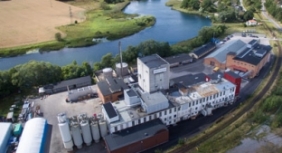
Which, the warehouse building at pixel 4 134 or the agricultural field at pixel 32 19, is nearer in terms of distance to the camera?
the warehouse building at pixel 4 134

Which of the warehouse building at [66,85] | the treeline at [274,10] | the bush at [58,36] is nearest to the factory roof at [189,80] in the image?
the warehouse building at [66,85]

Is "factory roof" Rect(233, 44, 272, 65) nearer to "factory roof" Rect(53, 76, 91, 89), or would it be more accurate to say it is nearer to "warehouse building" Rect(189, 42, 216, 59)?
"warehouse building" Rect(189, 42, 216, 59)

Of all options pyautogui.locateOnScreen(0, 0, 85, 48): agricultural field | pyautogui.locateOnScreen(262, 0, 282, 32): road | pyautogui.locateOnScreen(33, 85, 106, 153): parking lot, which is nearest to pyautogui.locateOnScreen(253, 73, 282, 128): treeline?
pyautogui.locateOnScreen(33, 85, 106, 153): parking lot

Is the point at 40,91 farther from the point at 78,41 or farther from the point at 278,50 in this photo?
the point at 278,50

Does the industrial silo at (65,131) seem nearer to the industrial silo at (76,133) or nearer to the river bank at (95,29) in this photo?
the industrial silo at (76,133)

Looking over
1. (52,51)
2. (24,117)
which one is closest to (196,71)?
(24,117)

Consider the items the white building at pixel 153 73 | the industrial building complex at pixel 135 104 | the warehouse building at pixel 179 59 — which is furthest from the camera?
the warehouse building at pixel 179 59
